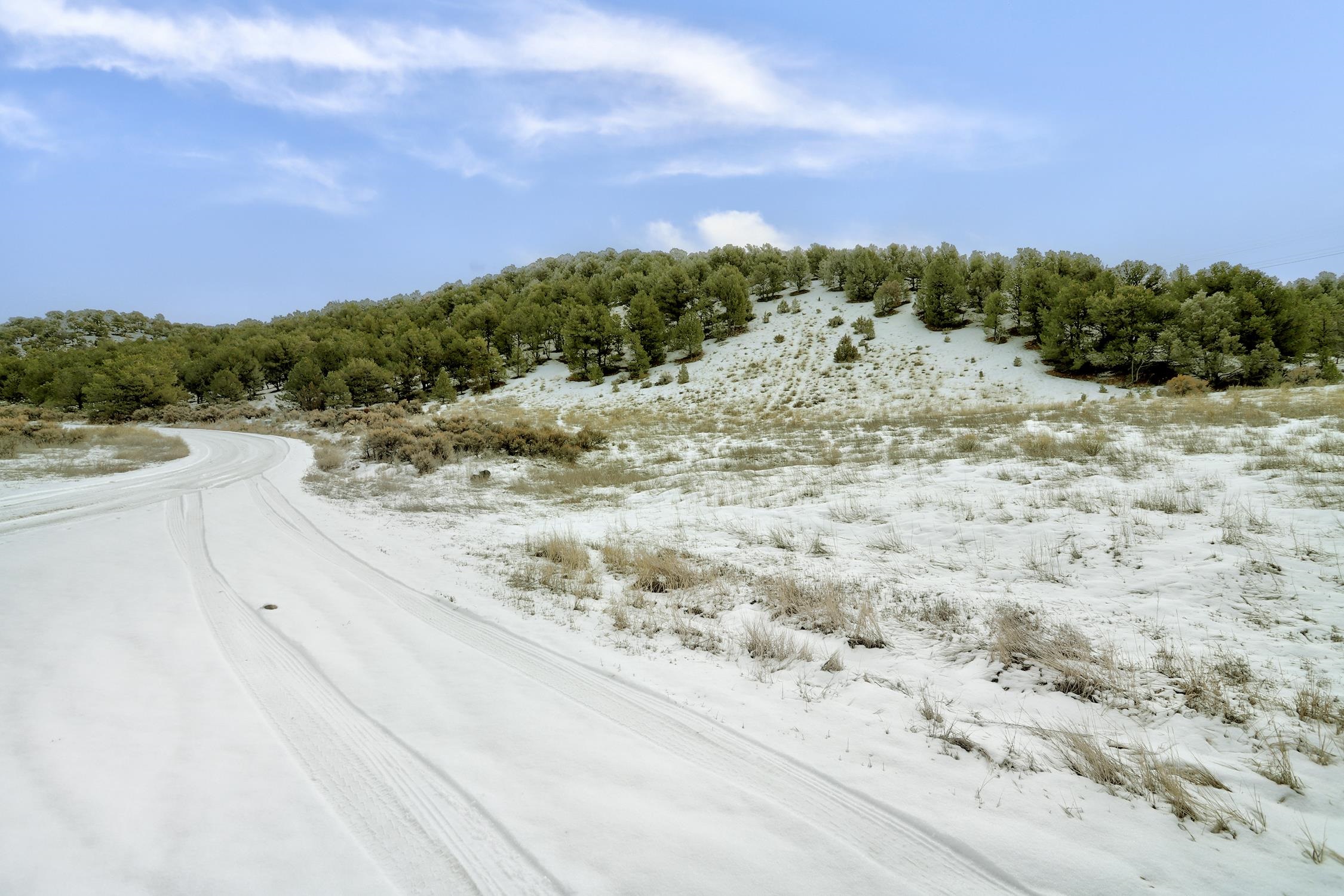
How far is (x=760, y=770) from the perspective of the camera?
313 cm

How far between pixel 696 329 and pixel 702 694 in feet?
157

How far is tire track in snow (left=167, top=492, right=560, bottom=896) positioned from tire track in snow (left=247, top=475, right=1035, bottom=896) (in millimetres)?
1139

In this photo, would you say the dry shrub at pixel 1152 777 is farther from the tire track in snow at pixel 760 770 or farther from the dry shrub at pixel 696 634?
the dry shrub at pixel 696 634

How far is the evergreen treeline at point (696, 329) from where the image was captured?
33.6 metres

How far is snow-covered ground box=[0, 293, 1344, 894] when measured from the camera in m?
2.46

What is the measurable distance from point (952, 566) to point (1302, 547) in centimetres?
332

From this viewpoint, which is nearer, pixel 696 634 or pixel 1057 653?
pixel 1057 653

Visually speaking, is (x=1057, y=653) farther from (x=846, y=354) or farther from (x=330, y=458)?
(x=846, y=354)

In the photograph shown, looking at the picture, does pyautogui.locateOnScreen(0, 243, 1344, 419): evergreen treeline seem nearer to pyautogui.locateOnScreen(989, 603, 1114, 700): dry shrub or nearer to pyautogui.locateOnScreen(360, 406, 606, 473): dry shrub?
pyautogui.locateOnScreen(360, 406, 606, 473): dry shrub

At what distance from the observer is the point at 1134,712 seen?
11.5ft

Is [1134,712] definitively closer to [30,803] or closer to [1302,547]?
[1302,547]

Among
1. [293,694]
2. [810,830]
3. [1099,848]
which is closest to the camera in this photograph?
[1099,848]

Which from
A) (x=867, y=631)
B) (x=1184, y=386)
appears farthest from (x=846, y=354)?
(x=867, y=631)

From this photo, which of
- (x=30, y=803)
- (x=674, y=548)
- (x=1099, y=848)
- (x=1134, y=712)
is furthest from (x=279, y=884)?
(x=674, y=548)
